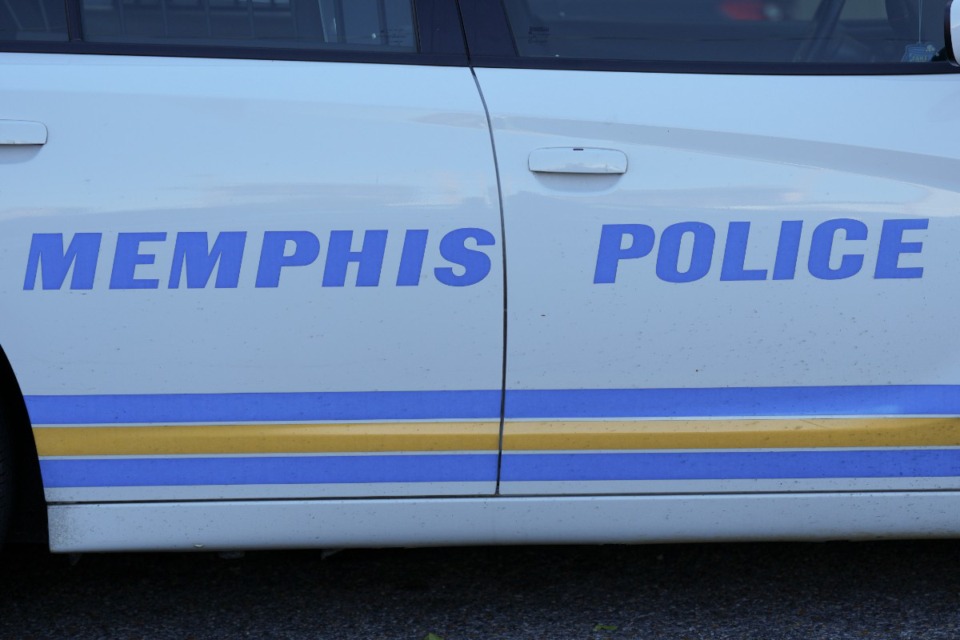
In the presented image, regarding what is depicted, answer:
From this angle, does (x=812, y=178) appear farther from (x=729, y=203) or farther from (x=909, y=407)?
(x=909, y=407)

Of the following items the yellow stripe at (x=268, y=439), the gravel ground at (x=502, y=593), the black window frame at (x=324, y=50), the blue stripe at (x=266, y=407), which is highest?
the black window frame at (x=324, y=50)

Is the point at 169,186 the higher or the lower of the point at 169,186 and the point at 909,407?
the higher

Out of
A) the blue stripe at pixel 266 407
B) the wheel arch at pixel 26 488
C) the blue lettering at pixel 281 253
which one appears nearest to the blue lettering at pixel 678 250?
the blue stripe at pixel 266 407

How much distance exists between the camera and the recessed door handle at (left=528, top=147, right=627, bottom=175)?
7.26 ft

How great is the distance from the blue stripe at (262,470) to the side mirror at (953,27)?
106cm

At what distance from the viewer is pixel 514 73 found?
2.28 meters

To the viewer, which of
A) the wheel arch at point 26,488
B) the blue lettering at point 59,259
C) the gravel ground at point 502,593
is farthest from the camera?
the gravel ground at point 502,593

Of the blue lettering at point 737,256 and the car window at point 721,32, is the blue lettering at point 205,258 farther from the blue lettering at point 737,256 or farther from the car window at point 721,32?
the blue lettering at point 737,256

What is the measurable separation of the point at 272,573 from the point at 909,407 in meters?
1.45

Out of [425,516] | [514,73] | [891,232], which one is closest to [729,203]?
[891,232]

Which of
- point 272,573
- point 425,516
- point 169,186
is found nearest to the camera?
point 169,186

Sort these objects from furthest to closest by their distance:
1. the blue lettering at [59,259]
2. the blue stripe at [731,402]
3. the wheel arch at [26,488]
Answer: the wheel arch at [26,488]
the blue stripe at [731,402]
the blue lettering at [59,259]

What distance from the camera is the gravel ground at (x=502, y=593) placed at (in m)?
2.60

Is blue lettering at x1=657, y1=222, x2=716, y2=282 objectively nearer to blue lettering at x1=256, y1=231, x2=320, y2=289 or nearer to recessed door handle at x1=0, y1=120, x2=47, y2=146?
blue lettering at x1=256, y1=231, x2=320, y2=289
